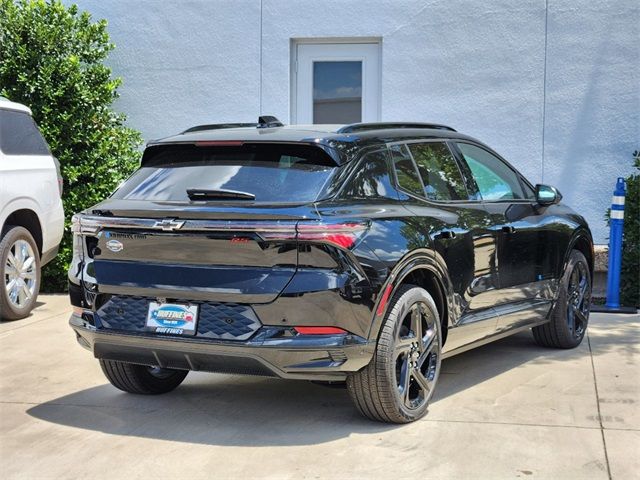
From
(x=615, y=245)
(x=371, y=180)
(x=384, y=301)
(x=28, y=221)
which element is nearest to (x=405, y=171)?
(x=371, y=180)

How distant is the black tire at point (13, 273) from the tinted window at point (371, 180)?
170 inches

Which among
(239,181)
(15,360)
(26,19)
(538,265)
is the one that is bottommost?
(15,360)

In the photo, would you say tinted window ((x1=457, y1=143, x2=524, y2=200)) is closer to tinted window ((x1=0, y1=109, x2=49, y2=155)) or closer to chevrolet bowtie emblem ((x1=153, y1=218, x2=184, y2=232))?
chevrolet bowtie emblem ((x1=153, y1=218, x2=184, y2=232))

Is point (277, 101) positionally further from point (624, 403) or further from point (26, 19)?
point (624, 403)

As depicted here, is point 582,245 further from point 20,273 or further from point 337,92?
point 20,273

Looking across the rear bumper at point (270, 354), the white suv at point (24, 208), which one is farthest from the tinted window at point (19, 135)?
the rear bumper at point (270, 354)

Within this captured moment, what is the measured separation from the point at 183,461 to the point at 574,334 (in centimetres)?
381

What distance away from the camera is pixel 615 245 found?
356 inches

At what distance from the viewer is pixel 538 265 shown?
678 centimetres

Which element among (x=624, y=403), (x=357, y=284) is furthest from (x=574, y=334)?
(x=357, y=284)

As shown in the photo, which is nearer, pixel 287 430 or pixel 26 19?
pixel 287 430

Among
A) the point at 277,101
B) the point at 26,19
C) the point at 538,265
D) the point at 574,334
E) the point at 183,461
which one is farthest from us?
the point at 277,101

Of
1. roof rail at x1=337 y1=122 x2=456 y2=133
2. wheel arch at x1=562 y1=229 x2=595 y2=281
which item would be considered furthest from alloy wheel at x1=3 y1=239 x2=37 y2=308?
wheel arch at x1=562 y1=229 x2=595 y2=281

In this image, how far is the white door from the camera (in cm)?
1106
